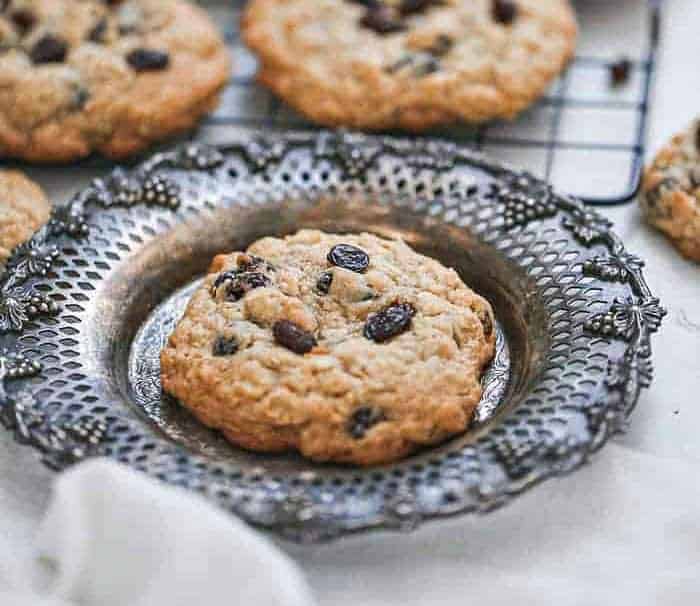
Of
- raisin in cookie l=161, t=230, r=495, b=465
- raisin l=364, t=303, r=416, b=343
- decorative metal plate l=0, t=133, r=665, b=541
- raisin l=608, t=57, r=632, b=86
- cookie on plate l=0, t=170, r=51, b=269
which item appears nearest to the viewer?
decorative metal plate l=0, t=133, r=665, b=541

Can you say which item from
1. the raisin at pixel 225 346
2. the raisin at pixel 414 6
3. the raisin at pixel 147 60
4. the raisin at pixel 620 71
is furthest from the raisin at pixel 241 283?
the raisin at pixel 620 71

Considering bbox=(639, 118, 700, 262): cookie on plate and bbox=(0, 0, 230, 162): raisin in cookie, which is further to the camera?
bbox=(0, 0, 230, 162): raisin in cookie

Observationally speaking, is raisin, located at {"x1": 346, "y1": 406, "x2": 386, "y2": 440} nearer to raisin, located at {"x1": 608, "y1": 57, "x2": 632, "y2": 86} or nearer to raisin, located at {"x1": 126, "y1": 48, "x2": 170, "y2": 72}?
raisin, located at {"x1": 126, "y1": 48, "x2": 170, "y2": 72}

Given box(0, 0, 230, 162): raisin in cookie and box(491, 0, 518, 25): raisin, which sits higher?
box(491, 0, 518, 25): raisin

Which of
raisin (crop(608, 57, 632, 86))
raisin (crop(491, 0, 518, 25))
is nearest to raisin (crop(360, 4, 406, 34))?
raisin (crop(491, 0, 518, 25))

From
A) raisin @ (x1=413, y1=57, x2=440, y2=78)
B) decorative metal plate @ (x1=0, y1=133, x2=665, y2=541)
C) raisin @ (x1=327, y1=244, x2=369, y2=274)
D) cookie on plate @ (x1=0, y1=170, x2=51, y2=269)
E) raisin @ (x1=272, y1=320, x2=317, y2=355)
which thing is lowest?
cookie on plate @ (x1=0, y1=170, x2=51, y2=269)

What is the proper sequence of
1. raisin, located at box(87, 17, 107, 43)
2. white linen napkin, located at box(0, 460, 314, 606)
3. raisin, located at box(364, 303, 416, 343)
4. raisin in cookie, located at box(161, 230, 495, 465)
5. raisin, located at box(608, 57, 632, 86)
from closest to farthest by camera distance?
white linen napkin, located at box(0, 460, 314, 606) < raisin in cookie, located at box(161, 230, 495, 465) < raisin, located at box(364, 303, 416, 343) < raisin, located at box(87, 17, 107, 43) < raisin, located at box(608, 57, 632, 86)
